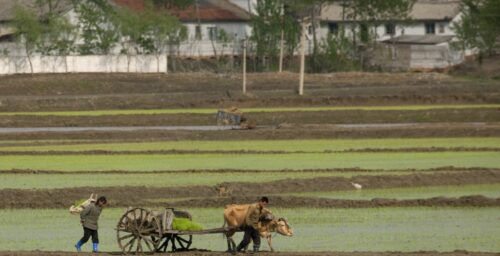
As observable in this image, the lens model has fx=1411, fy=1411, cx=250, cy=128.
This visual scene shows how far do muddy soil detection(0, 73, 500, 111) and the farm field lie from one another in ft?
0.52

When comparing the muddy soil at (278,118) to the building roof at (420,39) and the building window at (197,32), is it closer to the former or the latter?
the building roof at (420,39)

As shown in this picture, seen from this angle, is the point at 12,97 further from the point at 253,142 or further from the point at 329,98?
the point at 253,142

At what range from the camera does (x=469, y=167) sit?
43.7 m

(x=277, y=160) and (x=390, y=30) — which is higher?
(x=390, y=30)

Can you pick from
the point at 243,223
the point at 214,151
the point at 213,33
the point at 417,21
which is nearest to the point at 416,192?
the point at 243,223

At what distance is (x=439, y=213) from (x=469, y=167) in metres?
9.94

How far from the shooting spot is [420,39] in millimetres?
107500

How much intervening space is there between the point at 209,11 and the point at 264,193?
73.1 metres

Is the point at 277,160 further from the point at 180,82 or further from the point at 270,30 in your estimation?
the point at 270,30

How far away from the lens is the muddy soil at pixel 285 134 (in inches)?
2211

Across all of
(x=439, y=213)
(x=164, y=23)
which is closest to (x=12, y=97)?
(x=164, y=23)

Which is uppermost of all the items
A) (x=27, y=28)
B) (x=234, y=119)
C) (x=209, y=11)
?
(x=209, y=11)

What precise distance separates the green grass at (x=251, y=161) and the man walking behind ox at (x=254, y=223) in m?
16.1

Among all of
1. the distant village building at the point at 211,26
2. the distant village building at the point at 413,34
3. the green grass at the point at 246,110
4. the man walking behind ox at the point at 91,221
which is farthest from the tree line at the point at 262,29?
the man walking behind ox at the point at 91,221
